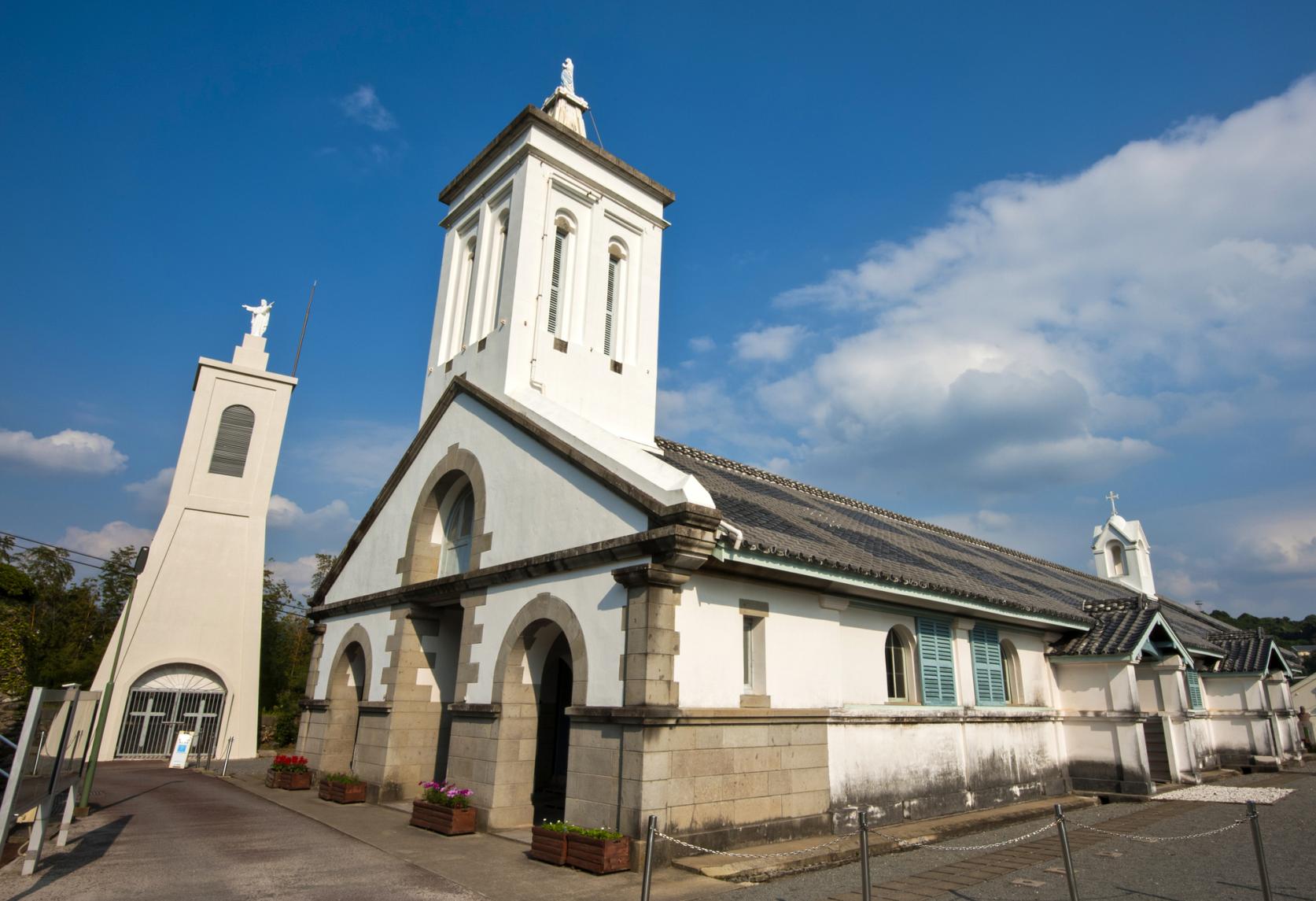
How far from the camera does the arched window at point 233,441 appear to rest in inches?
1315

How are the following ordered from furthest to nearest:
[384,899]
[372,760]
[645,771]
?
[372,760], [645,771], [384,899]

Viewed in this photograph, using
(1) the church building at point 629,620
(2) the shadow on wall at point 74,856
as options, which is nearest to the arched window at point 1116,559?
(1) the church building at point 629,620

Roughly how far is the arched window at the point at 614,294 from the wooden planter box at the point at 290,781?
12198mm

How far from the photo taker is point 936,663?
15016 millimetres

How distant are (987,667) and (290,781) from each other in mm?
15966

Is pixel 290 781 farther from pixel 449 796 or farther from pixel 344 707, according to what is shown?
pixel 449 796

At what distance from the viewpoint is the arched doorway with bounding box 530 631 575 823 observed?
14617mm

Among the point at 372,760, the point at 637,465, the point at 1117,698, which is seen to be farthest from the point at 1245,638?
the point at 372,760

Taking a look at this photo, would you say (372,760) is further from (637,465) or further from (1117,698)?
(1117,698)

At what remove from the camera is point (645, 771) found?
9766mm

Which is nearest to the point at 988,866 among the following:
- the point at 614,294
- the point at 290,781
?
the point at 614,294

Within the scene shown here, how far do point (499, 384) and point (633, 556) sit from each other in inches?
263

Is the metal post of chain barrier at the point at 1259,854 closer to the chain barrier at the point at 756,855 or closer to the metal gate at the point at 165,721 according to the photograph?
the chain barrier at the point at 756,855

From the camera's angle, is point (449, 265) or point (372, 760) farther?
point (449, 265)
